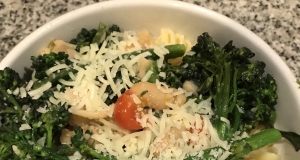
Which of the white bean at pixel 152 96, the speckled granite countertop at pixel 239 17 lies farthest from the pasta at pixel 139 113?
the speckled granite countertop at pixel 239 17

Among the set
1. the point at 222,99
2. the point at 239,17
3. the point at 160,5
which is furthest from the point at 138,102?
the point at 239,17

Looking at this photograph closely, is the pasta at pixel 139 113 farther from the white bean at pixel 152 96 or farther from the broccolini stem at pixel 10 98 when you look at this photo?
the broccolini stem at pixel 10 98

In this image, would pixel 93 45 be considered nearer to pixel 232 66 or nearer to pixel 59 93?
pixel 59 93

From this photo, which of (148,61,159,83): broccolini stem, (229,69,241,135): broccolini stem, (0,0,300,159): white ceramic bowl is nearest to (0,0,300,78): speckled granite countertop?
(0,0,300,159): white ceramic bowl

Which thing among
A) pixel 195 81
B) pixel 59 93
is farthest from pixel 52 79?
pixel 195 81

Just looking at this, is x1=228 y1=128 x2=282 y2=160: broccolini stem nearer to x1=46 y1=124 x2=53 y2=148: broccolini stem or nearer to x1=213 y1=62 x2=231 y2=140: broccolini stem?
x1=213 y1=62 x2=231 y2=140: broccolini stem

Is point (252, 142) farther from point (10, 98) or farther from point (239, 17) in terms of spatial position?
point (10, 98)
